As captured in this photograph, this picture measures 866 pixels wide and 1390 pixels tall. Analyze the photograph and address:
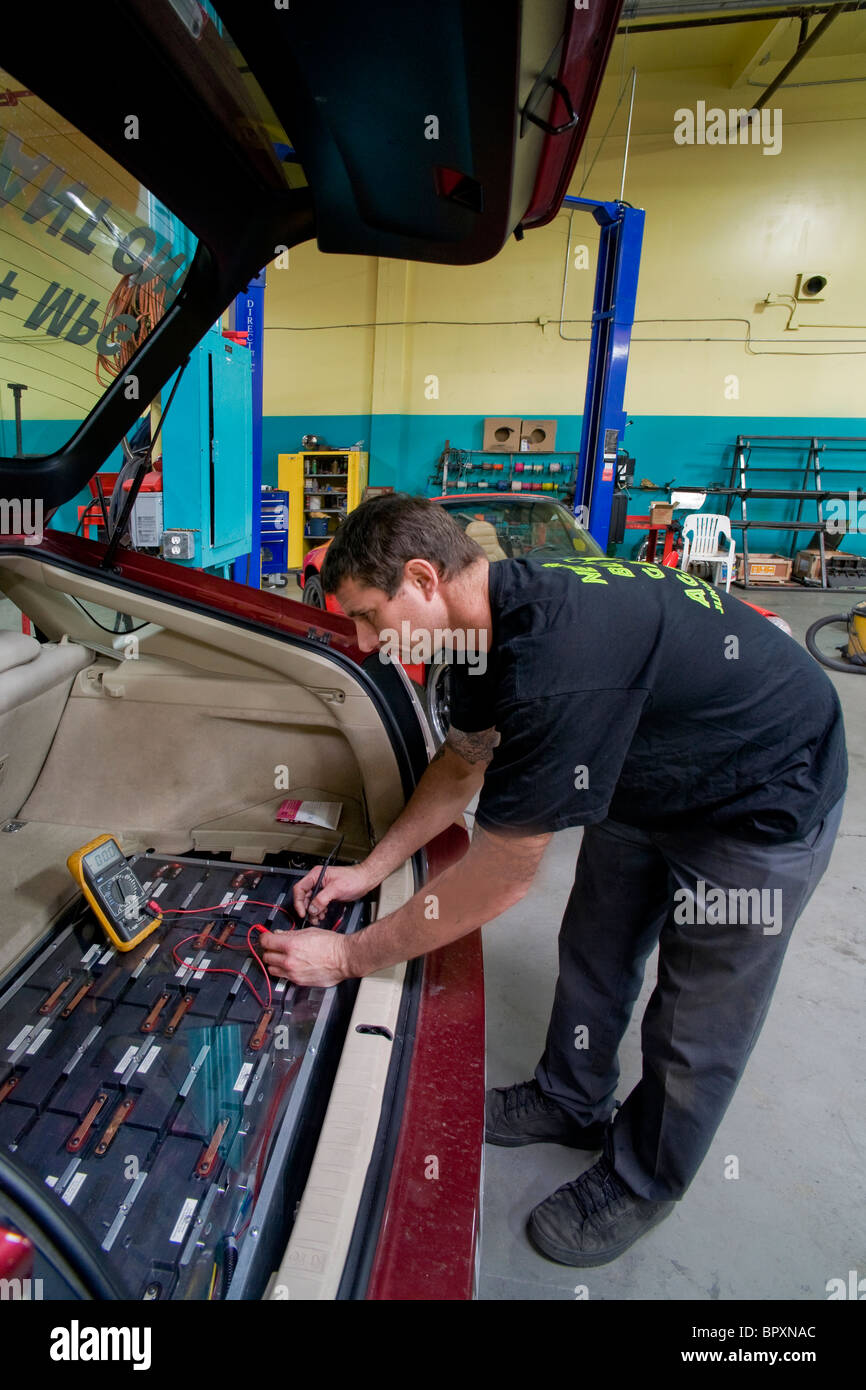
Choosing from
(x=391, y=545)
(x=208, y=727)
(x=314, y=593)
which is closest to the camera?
(x=391, y=545)

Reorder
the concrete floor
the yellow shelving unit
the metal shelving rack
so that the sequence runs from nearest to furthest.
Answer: the concrete floor → the metal shelving rack → the yellow shelving unit

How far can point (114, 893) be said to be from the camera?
1.46 meters

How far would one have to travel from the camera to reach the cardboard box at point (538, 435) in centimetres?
912

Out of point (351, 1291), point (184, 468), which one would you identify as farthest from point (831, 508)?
point (351, 1291)

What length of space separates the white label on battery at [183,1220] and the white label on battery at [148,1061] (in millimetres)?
244

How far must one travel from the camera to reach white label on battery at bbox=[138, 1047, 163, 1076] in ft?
3.80

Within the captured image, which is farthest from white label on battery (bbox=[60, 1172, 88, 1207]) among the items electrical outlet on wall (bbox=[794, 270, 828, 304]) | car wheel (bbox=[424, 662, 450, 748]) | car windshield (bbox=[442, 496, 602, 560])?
electrical outlet on wall (bbox=[794, 270, 828, 304])

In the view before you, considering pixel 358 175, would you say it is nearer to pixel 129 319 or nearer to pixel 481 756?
pixel 129 319

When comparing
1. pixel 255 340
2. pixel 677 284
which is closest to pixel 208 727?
pixel 255 340

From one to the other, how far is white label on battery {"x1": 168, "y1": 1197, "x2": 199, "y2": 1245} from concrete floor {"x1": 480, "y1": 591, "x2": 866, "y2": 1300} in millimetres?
695

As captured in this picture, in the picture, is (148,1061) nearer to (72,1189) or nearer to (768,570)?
(72,1189)

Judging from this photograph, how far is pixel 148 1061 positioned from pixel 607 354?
5264mm

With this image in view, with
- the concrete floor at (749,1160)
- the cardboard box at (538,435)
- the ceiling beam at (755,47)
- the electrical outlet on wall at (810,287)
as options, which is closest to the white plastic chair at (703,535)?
the cardboard box at (538,435)

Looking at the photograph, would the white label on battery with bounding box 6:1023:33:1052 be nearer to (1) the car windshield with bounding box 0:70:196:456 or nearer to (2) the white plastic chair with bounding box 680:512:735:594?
(1) the car windshield with bounding box 0:70:196:456
